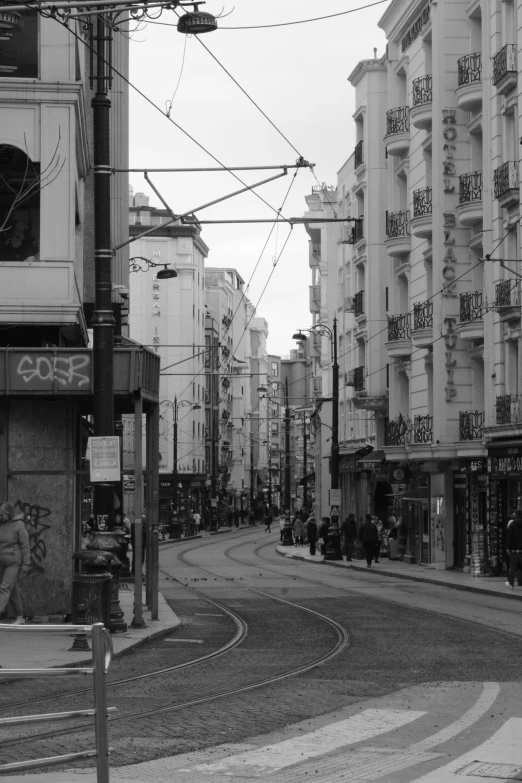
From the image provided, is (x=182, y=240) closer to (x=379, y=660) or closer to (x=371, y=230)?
(x=371, y=230)

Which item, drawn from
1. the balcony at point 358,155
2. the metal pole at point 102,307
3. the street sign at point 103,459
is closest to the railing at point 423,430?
the balcony at point 358,155

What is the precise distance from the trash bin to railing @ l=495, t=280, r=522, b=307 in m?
20.0

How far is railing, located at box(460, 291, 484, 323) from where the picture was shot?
39344 millimetres

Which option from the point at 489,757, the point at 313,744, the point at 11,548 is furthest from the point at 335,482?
the point at 489,757

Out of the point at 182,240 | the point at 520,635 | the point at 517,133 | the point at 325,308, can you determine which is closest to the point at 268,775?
the point at 520,635

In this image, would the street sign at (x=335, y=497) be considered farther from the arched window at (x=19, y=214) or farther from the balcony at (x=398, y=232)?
the arched window at (x=19, y=214)

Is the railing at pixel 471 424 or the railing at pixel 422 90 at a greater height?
the railing at pixel 422 90

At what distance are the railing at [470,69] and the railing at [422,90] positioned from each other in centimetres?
286

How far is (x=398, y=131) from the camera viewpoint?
47.5m

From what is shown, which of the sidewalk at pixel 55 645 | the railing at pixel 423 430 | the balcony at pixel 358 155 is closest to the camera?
the sidewalk at pixel 55 645

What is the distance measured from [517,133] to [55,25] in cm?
1816

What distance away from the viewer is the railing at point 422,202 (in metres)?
43.1

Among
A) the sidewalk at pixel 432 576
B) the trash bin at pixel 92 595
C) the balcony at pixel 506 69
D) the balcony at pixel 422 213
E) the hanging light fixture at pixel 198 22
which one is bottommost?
the sidewalk at pixel 432 576

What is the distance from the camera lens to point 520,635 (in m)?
18.8
